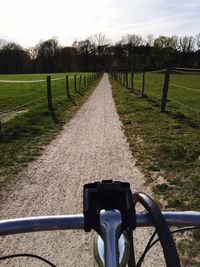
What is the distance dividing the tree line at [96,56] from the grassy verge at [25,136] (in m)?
83.4

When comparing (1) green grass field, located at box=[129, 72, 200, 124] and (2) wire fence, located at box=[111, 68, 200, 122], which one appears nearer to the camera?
(2) wire fence, located at box=[111, 68, 200, 122]

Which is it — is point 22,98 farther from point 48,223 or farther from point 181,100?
point 48,223

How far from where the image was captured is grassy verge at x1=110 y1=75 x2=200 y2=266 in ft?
14.1

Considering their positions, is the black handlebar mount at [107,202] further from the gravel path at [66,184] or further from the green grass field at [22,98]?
the green grass field at [22,98]

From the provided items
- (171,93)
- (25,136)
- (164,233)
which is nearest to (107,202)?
(164,233)

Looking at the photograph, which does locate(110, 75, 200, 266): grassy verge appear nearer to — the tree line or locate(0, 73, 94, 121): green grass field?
locate(0, 73, 94, 121): green grass field

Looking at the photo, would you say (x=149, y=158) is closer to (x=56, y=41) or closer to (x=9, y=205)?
(x=9, y=205)

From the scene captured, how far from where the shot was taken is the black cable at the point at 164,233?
2.52 ft

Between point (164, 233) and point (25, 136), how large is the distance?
7888 millimetres

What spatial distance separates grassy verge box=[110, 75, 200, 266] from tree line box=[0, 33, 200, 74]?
84620 mm

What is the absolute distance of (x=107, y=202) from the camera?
0.94 m

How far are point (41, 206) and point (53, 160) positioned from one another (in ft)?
7.34

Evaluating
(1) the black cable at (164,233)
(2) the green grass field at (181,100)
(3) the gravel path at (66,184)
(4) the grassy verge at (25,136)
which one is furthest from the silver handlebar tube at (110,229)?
(2) the green grass field at (181,100)

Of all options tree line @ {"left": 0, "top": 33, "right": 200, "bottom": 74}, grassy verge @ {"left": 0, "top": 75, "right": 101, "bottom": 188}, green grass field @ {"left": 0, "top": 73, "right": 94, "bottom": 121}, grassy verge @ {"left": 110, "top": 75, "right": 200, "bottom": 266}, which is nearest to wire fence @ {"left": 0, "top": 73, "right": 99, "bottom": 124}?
green grass field @ {"left": 0, "top": 73, "right": 94, "bottom": 121}
